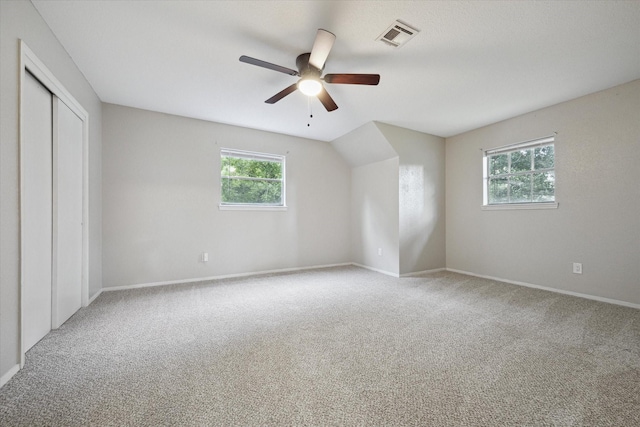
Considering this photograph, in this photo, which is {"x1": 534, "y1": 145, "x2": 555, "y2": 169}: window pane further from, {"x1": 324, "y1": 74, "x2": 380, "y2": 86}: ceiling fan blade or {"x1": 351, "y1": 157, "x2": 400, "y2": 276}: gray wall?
{"x1": 324, "y1": 74, "x2": 380, "y2": 86}: ceiling fan blade

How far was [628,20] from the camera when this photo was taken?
6.26 feet

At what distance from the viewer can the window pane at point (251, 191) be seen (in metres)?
4.26

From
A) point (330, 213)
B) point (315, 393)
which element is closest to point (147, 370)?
point (315, 393)

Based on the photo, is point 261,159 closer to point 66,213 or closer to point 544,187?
point 66,213

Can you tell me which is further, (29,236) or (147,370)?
(29,236)

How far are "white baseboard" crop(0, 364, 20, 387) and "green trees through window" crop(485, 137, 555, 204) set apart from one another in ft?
17.9

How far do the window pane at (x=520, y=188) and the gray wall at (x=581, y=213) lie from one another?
21 cm

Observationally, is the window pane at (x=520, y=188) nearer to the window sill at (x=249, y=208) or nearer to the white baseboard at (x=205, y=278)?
the white baseboard at (x=205, y=278)

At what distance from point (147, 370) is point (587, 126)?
5.06 m

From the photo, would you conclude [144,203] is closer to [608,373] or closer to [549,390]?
[549,390]

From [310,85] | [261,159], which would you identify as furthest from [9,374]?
[261,159]

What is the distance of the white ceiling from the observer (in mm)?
1862

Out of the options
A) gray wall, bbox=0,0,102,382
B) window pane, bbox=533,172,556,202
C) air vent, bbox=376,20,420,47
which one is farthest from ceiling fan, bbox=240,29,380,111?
window pane, bbox=533,172,556,202

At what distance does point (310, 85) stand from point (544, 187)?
352cm
